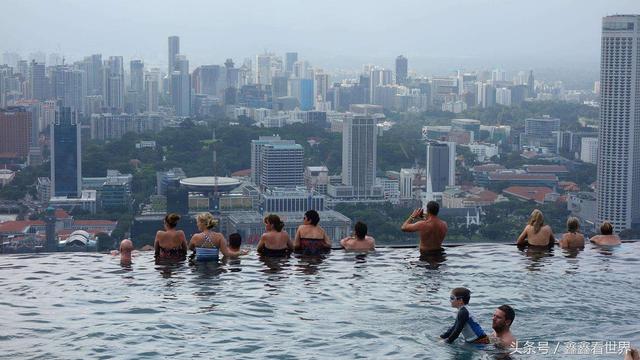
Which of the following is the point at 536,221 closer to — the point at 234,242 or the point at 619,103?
the point at 234,242

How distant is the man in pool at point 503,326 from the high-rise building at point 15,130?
62.8 meters

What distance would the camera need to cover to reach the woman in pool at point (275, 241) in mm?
11766

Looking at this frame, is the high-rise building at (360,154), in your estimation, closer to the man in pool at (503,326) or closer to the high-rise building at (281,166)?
the high-rise building at (281,166)

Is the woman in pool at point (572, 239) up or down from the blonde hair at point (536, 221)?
down

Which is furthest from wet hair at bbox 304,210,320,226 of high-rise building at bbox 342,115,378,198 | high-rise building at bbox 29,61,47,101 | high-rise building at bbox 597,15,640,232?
high-rise building at bbox 29,61,47,101

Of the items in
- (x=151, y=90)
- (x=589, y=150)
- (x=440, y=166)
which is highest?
(x=151, y=90)

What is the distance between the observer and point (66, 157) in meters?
64.8

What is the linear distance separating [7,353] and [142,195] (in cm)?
4742

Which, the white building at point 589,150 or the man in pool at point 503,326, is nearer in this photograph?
the man in pool at point 503,326

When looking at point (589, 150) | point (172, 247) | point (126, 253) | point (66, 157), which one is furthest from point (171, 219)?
point (589, 150)

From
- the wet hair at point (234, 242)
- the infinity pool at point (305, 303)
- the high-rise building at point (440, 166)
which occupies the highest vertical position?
the wet hair at point (234, 242)

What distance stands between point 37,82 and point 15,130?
17599mm

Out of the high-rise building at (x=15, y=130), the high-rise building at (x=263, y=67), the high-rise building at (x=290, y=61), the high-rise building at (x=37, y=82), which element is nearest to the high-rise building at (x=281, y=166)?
the high-rise building at (x=15, y=130)

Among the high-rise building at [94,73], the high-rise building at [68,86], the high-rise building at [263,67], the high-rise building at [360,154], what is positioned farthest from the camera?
the high-rise building at [263,67]
